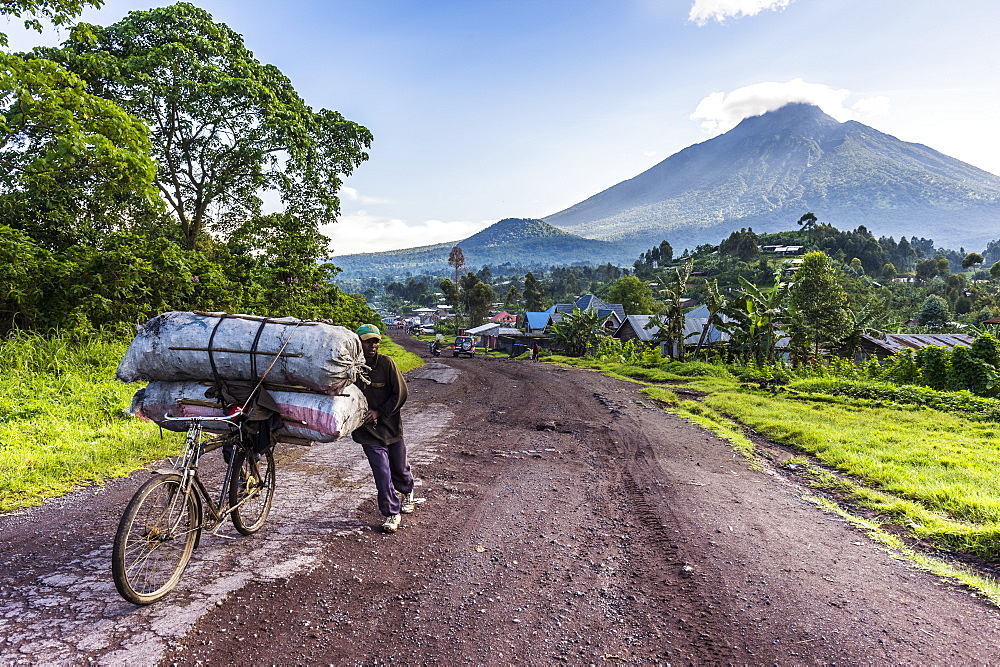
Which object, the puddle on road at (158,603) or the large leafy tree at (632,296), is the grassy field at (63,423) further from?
the large leafy tree at (632,296)

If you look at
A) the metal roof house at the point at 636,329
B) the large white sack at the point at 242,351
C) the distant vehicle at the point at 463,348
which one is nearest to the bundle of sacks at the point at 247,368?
the large white sack at the point at 242,351

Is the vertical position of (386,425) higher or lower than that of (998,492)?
higher

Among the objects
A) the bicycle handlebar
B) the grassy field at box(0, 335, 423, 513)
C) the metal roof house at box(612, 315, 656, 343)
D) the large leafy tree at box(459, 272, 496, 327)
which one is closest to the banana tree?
the metal roof house at box(612, 315, 656, 343)

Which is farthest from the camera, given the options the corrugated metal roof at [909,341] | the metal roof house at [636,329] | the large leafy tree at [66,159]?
the metal roof house at [636,329]

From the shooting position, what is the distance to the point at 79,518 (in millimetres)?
4312

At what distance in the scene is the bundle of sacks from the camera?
3795 mm

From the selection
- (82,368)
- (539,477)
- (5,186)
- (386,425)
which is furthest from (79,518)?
(5,186)

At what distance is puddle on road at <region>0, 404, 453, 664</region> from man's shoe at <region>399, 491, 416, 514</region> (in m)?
0.47

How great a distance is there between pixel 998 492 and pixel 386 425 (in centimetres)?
737

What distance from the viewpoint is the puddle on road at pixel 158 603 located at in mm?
2664

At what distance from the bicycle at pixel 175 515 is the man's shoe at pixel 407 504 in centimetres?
138

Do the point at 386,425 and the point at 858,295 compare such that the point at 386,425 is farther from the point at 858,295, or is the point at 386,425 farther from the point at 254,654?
the point at 858,295

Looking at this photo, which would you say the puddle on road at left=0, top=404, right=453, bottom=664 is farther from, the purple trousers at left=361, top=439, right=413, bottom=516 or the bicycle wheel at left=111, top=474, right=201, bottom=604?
the purple trousers at left=361, top=439, right=413, bottom=516

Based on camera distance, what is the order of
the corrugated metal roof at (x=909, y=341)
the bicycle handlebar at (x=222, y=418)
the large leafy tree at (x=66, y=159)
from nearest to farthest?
1. the bicycle handlebar at (x=222, y=418)
2. the large leafy tree at (x=66, y=159)
3. the corrugated metal roof at (x=909, y=341)
